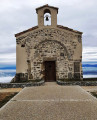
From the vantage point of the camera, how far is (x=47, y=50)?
12914 mm

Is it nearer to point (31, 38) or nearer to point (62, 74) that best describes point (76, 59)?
point (62, 74)

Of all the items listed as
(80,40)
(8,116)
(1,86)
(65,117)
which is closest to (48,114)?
(65,117)

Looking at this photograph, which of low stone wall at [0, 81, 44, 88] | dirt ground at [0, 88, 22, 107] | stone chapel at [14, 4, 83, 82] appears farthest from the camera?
stone chapel at [14, 4, 83, 82]

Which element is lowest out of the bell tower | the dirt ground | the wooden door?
the dirt ground

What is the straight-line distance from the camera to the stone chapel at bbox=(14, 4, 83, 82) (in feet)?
42.1

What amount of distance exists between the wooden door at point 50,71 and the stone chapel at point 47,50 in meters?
0.34

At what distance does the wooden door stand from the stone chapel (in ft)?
1.12

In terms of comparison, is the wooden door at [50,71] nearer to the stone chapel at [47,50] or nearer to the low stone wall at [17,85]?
the stone chapel at [47,50]

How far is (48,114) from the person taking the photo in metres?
3.94

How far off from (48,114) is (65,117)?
1.62 ft

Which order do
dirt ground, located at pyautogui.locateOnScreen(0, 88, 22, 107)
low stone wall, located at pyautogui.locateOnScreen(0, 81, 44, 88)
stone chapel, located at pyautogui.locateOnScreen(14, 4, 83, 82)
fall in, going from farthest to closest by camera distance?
1. stone chapel, located at pyautogui.locateOnScreen(14, 4, 83, 82)
2. low stone wall, located at pyautogui.locateOnScreen(0, 81, 44, 88)
3. dirt ground, located at pyautogui.locateOnScreen(0, 88, 22, 107)

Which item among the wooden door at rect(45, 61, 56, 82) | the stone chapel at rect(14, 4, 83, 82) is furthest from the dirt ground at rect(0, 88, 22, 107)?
the wooden door at rect(45, 61, 56, 82)

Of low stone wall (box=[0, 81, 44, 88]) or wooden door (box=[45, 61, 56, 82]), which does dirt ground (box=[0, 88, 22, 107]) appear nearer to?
low stone wall (box=[0, 81, 44, 88])

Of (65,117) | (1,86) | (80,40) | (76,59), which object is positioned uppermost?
(80,40)
